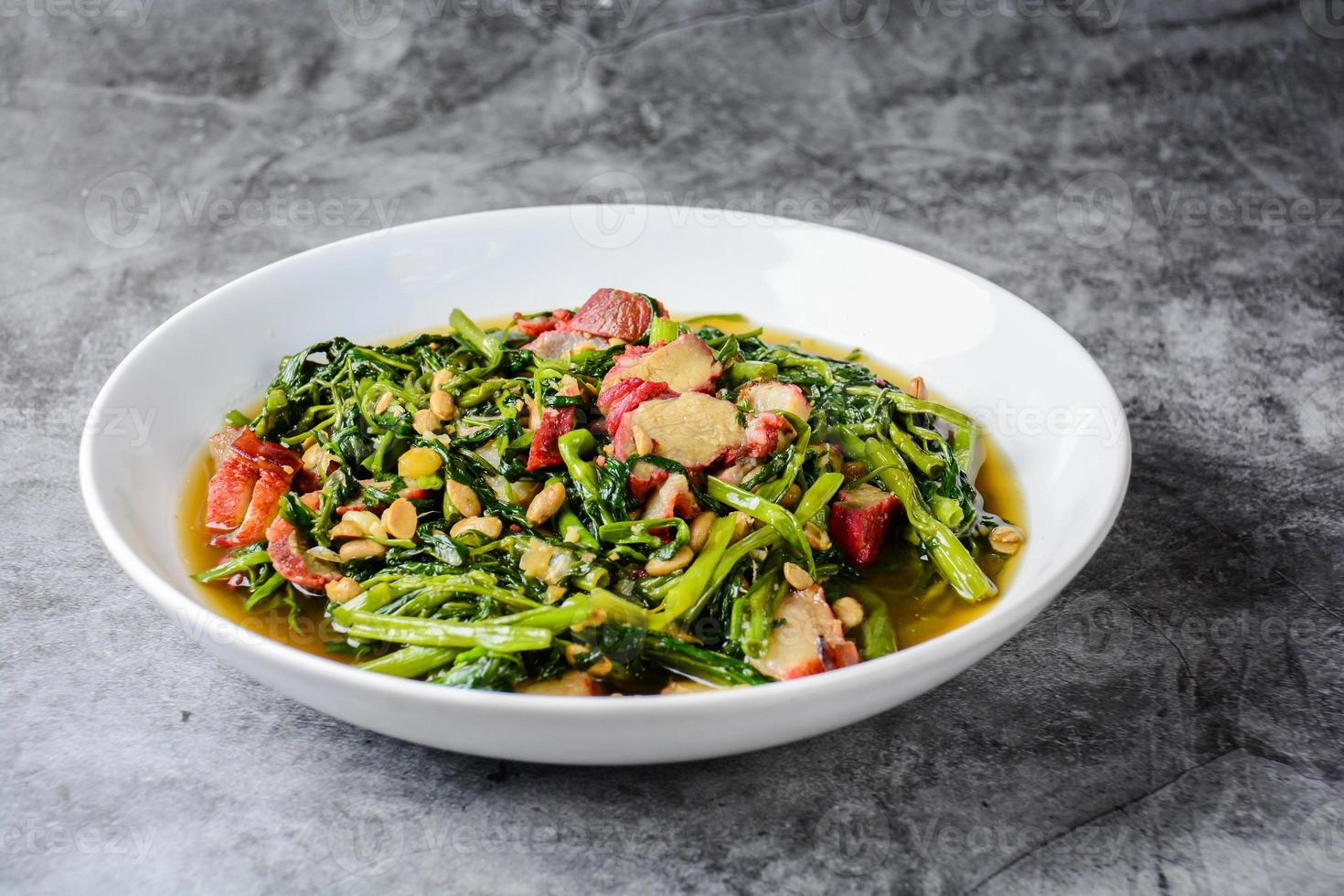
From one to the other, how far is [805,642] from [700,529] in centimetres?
52

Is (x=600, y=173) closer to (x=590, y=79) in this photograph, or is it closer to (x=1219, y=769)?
(x=590, y=79)

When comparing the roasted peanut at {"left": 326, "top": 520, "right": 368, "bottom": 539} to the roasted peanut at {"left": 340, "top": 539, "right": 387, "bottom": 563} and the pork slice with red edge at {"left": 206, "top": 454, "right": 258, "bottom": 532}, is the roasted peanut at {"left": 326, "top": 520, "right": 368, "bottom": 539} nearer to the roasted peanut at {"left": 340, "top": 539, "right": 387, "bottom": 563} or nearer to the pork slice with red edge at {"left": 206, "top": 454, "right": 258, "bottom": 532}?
the roasted peanut at {"left": 340, "top": 539, "right": 387, "bottom": 563}

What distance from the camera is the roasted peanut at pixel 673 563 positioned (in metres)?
3.84

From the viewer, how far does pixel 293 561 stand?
397cm

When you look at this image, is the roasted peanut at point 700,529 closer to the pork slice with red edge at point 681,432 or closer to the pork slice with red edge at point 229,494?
the pork slice with red edge at point 681,432

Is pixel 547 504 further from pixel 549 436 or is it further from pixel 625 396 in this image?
pixel 625 396

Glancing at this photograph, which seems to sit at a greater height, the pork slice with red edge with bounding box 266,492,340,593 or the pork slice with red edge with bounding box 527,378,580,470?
the pork slice with red edge with bounding box 527,378,580,470

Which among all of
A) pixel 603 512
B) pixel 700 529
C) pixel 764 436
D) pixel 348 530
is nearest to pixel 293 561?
pixel 348 530

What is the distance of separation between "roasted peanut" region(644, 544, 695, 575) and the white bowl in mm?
740

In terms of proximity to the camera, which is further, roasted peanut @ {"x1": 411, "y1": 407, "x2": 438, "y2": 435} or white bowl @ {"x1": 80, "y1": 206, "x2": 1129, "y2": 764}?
roasted peanut @ {"x1": 411, "y1": 407, "x2": 438, "y2": 435}

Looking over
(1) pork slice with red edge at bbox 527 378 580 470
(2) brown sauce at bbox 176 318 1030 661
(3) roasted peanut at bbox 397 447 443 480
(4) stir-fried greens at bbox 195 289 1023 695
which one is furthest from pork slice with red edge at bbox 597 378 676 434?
(2) brown sauce at bbox 176 318 1030 661

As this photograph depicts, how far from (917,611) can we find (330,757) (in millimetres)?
1909

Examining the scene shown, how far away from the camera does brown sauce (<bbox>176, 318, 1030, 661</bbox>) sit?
3875 mm

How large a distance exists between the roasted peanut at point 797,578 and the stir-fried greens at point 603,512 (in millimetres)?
10
